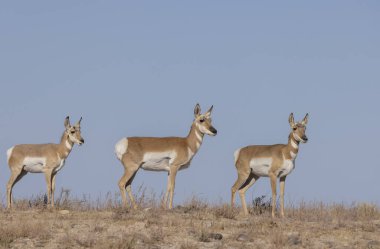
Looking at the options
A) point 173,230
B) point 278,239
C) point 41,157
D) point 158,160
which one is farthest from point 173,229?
point 41,157

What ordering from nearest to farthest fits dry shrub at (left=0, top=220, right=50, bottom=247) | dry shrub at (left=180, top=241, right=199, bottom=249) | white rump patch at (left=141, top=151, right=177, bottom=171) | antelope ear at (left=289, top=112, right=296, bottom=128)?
1. dry shrub at (left=180, top=241, right=199, bottom=249)
2. dry shrub at (left=0, top=220, right=50, bottom=247)
3. antelope ear at (left=289, top=112, right=296, bottom=128)
4. white rump patch at (left=141, top=151, right=177, bottom=171)

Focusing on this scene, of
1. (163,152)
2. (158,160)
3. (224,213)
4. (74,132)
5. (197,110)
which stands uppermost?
(197,110)

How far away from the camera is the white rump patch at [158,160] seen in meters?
18.2

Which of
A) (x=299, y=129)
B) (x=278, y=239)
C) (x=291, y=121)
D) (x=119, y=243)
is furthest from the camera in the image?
(x=291, y=121)

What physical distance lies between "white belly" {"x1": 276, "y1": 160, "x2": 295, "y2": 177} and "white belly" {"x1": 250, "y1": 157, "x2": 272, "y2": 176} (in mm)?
293

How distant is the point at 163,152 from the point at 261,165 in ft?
7.80

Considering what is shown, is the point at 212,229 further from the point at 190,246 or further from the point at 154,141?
the point at 154,141

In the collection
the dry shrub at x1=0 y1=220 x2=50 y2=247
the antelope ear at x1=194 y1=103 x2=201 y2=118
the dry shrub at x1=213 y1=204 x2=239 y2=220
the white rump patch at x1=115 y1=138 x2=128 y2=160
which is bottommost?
the dry shrub at x1=0 y1=220 x2=50 y2=247

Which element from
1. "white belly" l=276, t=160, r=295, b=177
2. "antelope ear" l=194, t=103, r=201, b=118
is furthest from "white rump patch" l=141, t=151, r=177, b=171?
"white belly" l=276, t=160, r=295, b=177

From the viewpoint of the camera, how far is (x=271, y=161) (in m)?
17.8

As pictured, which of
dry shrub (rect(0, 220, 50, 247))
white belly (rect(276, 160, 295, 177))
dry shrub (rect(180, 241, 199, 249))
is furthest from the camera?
white belly (rect(276, 160, 295, 177))

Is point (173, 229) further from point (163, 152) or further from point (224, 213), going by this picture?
point (163, 152)

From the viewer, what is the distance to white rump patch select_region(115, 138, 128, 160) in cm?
1809

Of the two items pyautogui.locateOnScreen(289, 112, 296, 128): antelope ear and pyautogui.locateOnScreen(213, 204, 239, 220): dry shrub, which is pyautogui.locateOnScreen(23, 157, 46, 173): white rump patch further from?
pyautogui.locateOnScreen(289, 112, 296, 128): antelope ear
